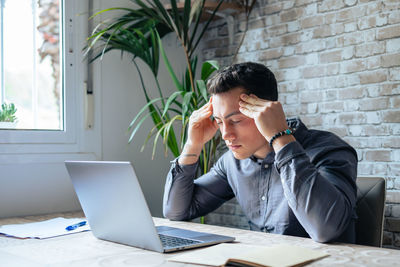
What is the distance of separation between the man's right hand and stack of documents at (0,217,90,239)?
493 millimetres

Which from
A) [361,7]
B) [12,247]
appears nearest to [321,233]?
[12,247]

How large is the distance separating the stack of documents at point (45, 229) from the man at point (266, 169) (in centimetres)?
39

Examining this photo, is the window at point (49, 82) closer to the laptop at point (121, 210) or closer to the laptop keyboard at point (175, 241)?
the laptop at point (121, 210)

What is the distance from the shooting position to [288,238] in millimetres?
1399

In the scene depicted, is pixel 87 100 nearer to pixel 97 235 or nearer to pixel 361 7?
pixel 97 235

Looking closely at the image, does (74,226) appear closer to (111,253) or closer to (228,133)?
(111,253)

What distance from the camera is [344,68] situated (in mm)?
2592

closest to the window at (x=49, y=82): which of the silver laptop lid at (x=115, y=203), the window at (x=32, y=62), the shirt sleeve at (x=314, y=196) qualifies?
the window at (x=32, y=62)

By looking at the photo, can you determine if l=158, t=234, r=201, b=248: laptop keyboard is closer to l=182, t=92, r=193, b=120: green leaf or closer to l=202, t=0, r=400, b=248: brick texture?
l=182, t=92, r=193, b=120: green leaf

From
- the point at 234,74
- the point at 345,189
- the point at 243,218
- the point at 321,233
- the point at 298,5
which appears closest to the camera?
the point at 321,233

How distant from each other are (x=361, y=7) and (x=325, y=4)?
232 millimetres

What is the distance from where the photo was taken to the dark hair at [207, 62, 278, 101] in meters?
1.71

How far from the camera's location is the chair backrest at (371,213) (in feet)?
5.41

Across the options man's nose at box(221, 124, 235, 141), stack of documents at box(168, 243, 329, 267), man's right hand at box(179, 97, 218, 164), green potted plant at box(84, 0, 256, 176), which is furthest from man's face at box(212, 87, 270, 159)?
green potted plant at box(84, 0, 256, 176)
